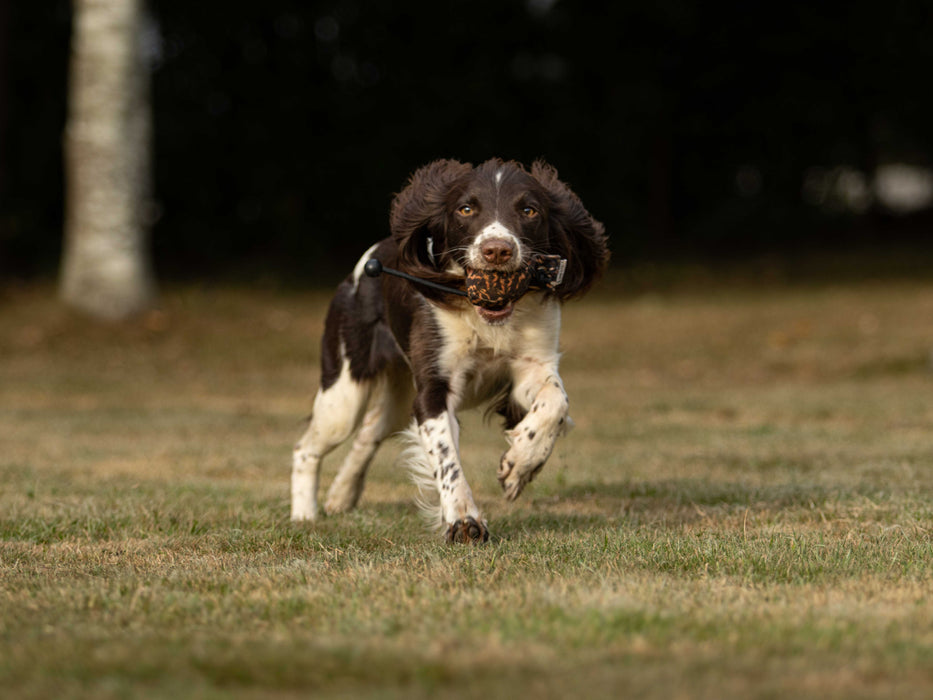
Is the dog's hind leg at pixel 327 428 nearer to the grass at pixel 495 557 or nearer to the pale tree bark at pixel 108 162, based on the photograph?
the grass at pixel 495 557

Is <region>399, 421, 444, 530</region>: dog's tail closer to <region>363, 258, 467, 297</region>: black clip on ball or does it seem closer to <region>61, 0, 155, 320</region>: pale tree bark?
<region>363, 258, 467, 297</region>: black clip on ball

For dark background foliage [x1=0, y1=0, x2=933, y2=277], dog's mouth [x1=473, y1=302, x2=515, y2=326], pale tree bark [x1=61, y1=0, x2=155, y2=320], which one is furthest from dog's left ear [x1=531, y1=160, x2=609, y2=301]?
dark background foliage [x1=0, y1=0, x2=933, y2=277]

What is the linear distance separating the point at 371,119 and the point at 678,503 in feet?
52.7

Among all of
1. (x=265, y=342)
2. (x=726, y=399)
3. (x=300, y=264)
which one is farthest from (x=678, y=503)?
(x=300, y=264)

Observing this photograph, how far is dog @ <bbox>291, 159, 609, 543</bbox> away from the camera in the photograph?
15.8ft

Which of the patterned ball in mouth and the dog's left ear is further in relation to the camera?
the dog's left ear

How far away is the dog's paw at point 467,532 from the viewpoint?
4656mm

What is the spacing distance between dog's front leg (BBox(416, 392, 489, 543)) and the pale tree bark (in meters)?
9.04

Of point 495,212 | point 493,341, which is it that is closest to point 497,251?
point 495,212

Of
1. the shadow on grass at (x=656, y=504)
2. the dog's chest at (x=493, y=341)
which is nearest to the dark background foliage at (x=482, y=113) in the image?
the shadow on grass at (x=656, y=504)

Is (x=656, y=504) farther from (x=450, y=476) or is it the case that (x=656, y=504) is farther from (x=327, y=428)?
(x=327, y=428)

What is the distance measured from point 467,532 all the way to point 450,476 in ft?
0.86

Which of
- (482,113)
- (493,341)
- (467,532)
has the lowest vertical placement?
(467,532)

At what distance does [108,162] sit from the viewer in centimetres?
1323
